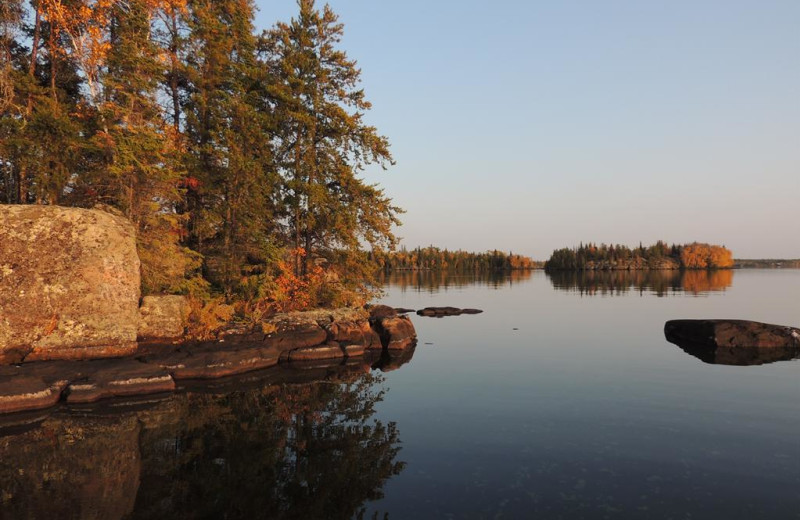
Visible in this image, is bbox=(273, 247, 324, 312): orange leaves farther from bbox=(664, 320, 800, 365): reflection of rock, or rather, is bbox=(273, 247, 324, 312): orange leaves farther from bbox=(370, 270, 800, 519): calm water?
bbox=(664, 320, 800, 365): reflection of rock

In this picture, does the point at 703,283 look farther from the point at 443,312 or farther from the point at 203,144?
the point at 203,144

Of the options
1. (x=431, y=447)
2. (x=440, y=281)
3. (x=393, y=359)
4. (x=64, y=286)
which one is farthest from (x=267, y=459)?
(x=440, y=281)

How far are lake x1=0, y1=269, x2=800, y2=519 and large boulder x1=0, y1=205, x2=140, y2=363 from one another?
16.5 ft

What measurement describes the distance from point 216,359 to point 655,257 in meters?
153

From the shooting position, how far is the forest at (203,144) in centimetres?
2017

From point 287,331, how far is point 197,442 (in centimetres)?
1127

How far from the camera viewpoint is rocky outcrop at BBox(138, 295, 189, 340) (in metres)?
19.3

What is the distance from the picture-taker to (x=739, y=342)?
74.1ft

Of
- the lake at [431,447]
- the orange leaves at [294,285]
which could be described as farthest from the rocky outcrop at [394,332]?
the lake at [431,447]

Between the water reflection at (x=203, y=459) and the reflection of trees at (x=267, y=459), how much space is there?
25 millimetres

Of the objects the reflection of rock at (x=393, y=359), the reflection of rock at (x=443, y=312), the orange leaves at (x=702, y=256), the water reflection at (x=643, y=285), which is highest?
the orange leaves at (x=702, y=256)

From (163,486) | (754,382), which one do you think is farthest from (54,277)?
(754,382)

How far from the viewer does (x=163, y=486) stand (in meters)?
8.32

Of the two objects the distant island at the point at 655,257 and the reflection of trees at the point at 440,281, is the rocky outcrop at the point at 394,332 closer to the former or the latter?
the reflection of trees at the point at 440,281
